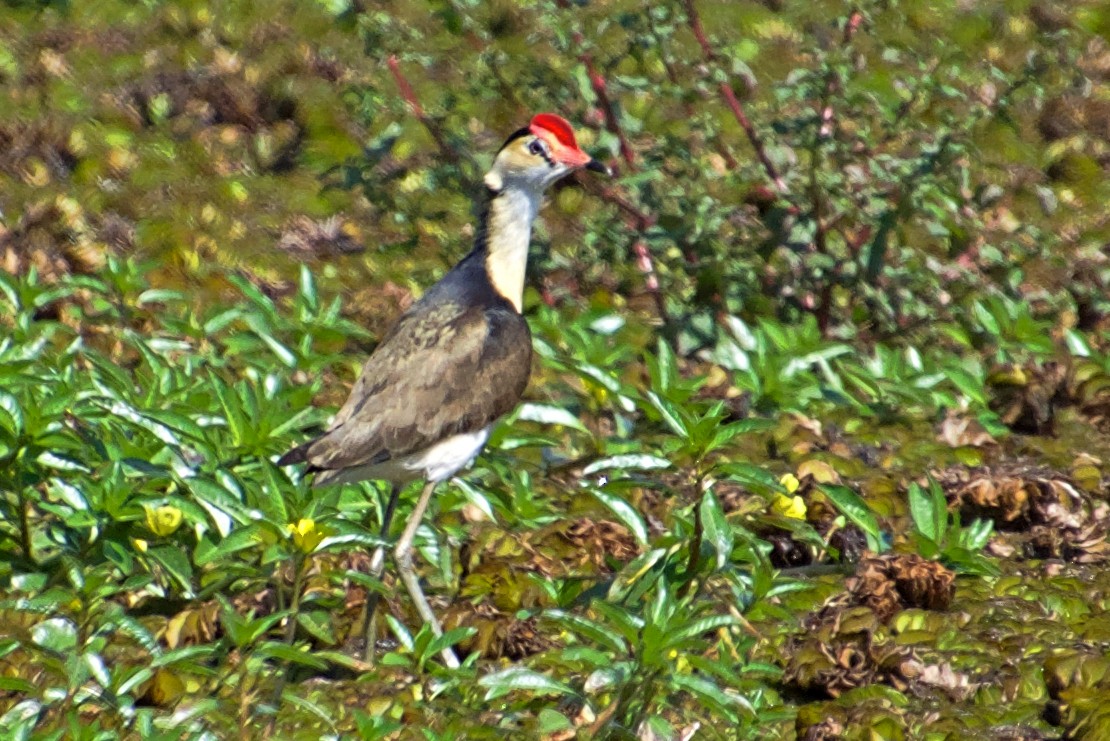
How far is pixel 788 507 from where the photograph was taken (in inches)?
217

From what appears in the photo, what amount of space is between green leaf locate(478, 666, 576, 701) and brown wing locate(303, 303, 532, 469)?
39.3 inches

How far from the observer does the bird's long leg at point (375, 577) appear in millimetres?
5320

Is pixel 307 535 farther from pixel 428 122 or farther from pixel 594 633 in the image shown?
pixel 428 122

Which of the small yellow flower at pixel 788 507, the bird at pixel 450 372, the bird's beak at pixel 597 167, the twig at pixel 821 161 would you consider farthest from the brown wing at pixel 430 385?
the twig at pixel 821 161

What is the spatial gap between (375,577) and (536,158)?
186 cm

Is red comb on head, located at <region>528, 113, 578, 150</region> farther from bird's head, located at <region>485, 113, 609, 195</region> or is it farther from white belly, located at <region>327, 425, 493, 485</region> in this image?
white belly, located at <region>327, 425, 493, 485</region>

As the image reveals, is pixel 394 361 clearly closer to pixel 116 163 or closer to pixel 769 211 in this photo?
pixel 769 211

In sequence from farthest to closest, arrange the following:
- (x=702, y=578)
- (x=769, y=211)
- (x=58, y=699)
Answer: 1. (x=769, y=211)
2. (x=702, y=578)
3. (x=58, y=699)

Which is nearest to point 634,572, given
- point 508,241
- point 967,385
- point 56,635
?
point 56,635

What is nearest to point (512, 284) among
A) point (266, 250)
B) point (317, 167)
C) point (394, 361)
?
point (394, 361)

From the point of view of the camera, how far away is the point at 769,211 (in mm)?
7926

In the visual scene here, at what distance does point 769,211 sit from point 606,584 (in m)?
2.95

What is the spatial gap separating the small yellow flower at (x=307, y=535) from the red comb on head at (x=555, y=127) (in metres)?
2.21

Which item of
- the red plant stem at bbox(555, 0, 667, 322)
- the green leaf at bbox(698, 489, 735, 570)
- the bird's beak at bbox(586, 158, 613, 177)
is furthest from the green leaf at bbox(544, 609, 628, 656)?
the red plant stem at bbox(555, 0, 667, 322)
